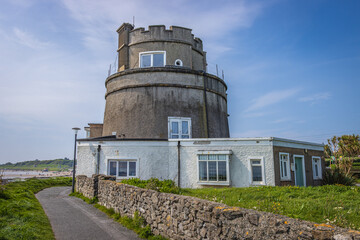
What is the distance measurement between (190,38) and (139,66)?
18.1 ft

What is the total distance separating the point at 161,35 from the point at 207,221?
67.3 feet

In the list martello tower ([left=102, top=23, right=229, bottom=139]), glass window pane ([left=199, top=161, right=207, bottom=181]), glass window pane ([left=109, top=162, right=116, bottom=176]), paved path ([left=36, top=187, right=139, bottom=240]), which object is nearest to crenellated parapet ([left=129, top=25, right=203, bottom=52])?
martello tower ([left=102, top=23, right=229, bottom=139])

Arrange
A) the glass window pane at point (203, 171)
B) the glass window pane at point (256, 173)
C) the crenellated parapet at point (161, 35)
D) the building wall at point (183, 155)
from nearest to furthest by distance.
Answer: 1. the glass window pane at point (256, 173)
2. the building wall at point (183, 155)
3. the glass window pane at point (203, 171)
4. the crenellated parapet at point (161, 35)

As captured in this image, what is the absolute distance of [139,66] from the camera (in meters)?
23.9

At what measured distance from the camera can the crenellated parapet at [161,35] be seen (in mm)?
24062

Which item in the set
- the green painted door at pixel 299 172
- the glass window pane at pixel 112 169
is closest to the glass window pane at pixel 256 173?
the green painted door at pixel 299 172

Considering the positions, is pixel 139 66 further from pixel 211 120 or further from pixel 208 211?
pixel 208 211

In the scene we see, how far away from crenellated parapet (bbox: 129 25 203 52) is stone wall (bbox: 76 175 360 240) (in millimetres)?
16557

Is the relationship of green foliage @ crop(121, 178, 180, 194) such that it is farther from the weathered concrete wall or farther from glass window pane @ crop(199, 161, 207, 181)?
the weathered concrete wall

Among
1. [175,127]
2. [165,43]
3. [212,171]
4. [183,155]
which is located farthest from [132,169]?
[165,43]

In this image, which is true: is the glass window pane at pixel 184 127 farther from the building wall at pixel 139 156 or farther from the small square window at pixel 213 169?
the small square window at pixel 213 169

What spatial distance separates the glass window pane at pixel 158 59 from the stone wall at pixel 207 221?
14.8 m

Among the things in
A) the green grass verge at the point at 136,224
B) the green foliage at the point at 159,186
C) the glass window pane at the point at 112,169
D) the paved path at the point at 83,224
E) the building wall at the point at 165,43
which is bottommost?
the paved path at the point at 83,224

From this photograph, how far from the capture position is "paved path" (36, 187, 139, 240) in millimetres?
8374
